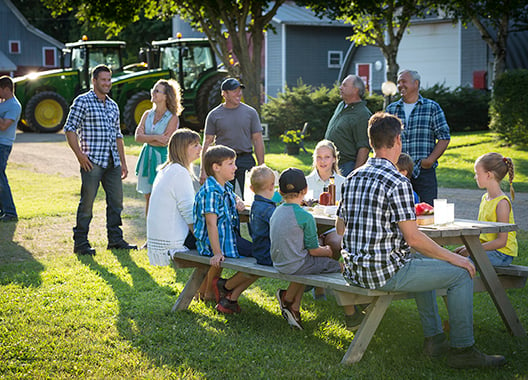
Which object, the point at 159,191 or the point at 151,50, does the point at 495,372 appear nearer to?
the point at 159,191

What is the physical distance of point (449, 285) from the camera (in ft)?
15.4

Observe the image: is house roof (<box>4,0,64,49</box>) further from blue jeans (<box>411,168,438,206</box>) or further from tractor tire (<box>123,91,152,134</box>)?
blue jeans (<box>411,168,438,206</box>)

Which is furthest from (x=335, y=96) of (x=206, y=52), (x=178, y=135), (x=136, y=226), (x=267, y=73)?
(x=178, y=135)

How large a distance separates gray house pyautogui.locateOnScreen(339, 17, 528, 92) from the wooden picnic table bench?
2473 centimetres

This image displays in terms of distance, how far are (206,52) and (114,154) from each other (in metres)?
17.5

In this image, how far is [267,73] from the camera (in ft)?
A: 122

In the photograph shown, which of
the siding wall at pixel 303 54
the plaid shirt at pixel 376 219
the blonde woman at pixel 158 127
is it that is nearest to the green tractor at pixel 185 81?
the siding wall at pixel 303 54

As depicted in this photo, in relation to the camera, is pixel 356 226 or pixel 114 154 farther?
pixel 114 154

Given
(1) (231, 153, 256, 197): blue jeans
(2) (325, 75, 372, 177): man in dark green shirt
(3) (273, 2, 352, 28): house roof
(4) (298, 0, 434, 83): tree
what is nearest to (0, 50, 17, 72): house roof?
(3) (273, 2, 352, 28): house roof

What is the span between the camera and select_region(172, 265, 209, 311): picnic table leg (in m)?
6.03

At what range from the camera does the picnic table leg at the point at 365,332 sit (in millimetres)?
4715

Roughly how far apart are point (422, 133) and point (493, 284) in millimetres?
2544

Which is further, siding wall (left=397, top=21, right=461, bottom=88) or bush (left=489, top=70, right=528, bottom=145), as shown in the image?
siding wall (left=397, top=21, right=461, bottom=88)

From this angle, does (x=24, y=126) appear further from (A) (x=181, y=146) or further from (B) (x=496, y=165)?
(B) (x=496, y=165)
